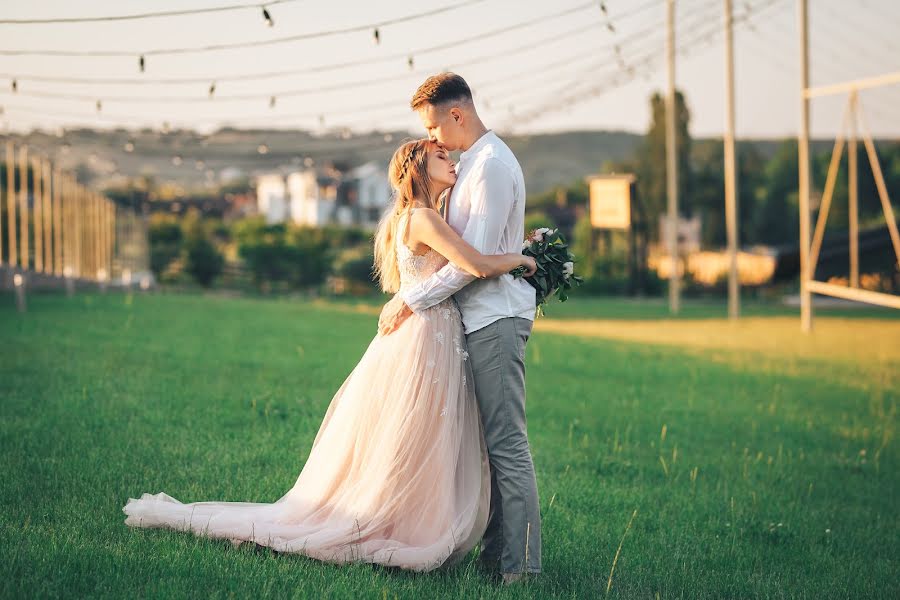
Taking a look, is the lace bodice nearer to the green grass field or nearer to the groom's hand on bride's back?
the groom's hand on bride's back

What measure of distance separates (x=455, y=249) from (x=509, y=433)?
858 mm

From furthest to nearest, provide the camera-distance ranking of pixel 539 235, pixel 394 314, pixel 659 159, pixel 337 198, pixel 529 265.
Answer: pixel 337 198 → pixel 659 159 → pixel 539 235 → pixel 394 314 → pixel 529 265

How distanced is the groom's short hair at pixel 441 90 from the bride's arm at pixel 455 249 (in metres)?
0.47

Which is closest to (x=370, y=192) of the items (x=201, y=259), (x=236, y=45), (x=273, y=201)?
(x=273, y=201)

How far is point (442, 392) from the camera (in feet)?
16.1

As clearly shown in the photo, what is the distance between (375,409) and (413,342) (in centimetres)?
36

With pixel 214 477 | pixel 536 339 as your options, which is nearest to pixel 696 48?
pixel 536 339

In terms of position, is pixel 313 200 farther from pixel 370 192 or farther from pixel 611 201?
pixel 611 201

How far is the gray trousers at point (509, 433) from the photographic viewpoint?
4770 millimetres

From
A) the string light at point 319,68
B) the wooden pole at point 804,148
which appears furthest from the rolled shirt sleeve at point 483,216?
the wooden pole at point 804,148

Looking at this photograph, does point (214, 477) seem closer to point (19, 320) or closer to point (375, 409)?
point (375, 409)

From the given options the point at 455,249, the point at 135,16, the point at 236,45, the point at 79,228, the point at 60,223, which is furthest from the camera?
the point at 79,228

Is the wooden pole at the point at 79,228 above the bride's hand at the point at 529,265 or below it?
above

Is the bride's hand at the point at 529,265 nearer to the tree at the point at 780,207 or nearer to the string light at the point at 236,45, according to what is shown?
the string light at the point at 236,45
